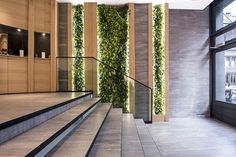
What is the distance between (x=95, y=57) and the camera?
9617mm

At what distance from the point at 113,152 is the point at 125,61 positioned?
6176 millimetres

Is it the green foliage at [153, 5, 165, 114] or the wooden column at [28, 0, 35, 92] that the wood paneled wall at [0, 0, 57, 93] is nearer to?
the wooden column at [28, 0, 35, 92]

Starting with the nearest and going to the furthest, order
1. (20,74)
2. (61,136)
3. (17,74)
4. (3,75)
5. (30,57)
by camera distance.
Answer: (61,136)
(3,75)
(17,74)
(20,74)
(30,57)

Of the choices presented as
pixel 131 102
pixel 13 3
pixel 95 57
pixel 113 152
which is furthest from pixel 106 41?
pixel 113 152

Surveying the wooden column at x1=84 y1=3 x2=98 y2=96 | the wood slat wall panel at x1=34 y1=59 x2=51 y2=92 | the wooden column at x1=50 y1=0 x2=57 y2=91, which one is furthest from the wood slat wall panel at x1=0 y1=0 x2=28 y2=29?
the wooden column at x1=84 y1=3 x2=98 y2=96

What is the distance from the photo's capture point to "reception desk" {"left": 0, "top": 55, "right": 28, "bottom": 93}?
766 centimetres

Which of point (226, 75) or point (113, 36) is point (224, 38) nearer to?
point (226, 75)

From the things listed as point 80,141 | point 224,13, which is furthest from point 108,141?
point 224,13

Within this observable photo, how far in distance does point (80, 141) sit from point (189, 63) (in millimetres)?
7956

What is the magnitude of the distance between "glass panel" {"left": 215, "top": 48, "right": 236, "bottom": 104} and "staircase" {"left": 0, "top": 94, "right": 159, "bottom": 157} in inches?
211

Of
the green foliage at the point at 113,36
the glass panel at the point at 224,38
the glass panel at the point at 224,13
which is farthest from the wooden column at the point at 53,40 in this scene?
the glass panel at the point at 224,13

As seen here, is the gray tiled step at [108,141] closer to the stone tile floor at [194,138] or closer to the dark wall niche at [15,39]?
the stone tile floor at [194,138]

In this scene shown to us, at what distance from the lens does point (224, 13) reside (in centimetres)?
1003

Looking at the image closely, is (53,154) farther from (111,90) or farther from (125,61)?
(125,61)
